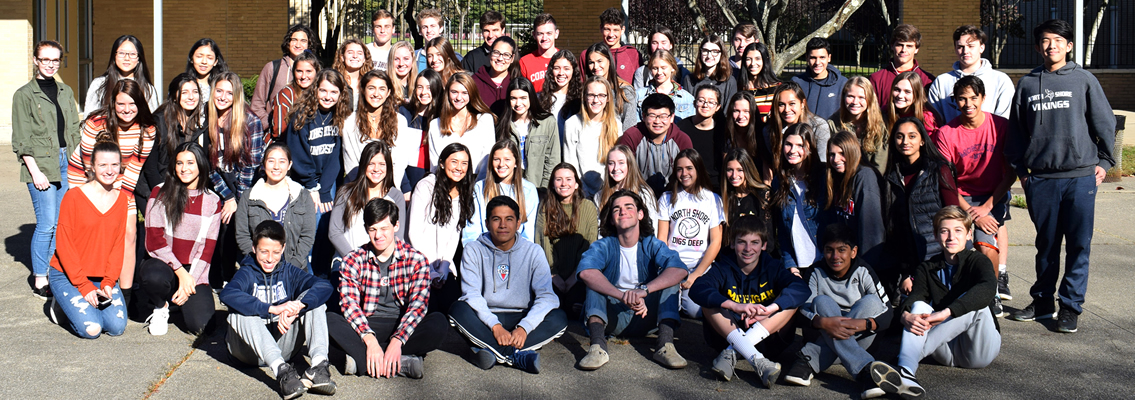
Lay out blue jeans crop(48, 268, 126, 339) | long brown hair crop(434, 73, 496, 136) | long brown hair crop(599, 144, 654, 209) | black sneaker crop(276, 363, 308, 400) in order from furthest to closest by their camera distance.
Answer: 1. long brown hair crop(434, 73, 496, 136)
2. long brown hair crop(599, 144, 654, 209)
3. blue jeans crop(48, 268, 126, 339)
4. black sneaker crop(276, 363, 308, 400)

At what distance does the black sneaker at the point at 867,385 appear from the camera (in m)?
4.43

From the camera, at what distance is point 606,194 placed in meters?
6.27

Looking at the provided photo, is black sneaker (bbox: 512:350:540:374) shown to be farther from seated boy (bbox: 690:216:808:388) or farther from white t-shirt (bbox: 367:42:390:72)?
white t-shirt (bbox: 367:42:390:72)

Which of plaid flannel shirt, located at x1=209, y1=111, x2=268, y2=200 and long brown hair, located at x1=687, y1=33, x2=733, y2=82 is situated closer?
plaid flannel shirt, located at x1=209, y1=111, x2=268, y2=200

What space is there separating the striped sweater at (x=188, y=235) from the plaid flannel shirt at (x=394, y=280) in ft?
4.01

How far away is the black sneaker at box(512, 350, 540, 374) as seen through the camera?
4.93 meters

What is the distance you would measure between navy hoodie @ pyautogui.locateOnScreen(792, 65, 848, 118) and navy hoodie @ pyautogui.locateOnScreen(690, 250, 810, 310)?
6.84 ft

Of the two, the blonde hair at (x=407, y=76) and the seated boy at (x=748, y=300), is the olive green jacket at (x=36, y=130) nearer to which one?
the blonde hair at (x=407, y=76)

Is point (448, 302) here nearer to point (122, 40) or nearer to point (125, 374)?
Answer: point (125, 374)

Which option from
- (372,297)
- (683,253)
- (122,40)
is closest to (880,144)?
(683,253)

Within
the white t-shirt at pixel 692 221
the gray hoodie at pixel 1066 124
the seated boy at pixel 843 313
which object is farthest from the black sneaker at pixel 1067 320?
the white t-shirt at pixel 692 221

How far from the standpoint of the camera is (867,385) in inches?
178

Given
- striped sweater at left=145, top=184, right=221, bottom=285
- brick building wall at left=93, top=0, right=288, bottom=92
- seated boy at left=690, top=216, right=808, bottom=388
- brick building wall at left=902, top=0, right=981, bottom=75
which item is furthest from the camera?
brick building wall at left=93, top=0, right=288, bottom=92

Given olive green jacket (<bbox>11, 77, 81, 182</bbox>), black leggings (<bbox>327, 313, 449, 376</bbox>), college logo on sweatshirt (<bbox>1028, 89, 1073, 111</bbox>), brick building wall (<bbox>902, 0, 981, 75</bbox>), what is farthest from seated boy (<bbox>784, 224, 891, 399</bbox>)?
brick building wall (<bbox>902, 0, 981, 75</bbox>)
